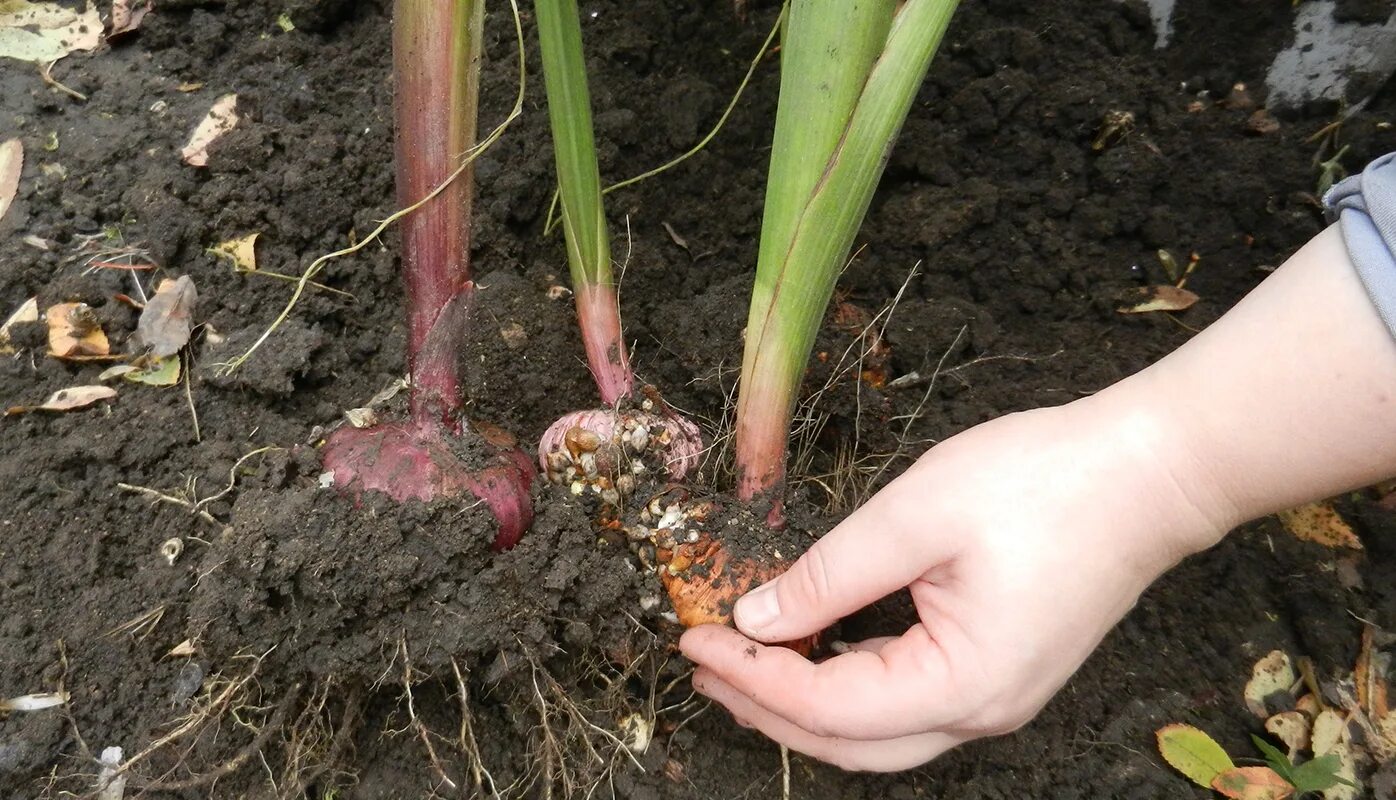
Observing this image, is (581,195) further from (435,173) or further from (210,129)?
(210,129)

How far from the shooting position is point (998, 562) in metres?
0.67

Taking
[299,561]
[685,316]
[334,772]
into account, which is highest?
[685,316]

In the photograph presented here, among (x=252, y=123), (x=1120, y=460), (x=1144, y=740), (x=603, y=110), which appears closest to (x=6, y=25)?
(x=252, y=123)

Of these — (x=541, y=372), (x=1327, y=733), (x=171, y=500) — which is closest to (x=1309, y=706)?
(x=1327, y=733)

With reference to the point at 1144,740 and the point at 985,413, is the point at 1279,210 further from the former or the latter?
the point at 1144,740

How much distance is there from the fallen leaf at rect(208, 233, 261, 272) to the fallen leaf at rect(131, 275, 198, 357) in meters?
0.05

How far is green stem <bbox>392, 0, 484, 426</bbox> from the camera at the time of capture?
2.70 ft

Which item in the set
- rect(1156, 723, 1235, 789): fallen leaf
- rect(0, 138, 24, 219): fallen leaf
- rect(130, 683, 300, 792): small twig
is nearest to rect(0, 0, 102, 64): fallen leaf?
rect(0, 138, 24, 219): fallen leaf

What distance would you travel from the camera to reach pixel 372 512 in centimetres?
82

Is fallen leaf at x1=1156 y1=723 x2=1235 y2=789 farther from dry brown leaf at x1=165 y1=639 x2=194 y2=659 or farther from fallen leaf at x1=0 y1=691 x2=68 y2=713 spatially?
fallen leaf at x1=0 y1=691 x2=68 y2=713

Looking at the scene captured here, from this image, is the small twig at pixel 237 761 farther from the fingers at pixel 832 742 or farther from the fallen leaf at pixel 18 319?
the fallen leaf at pixel 18 319

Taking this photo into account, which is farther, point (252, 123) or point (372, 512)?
point (252, 123)

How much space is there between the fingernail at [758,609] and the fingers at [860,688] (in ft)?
0.07

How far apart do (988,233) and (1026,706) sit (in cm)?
68
